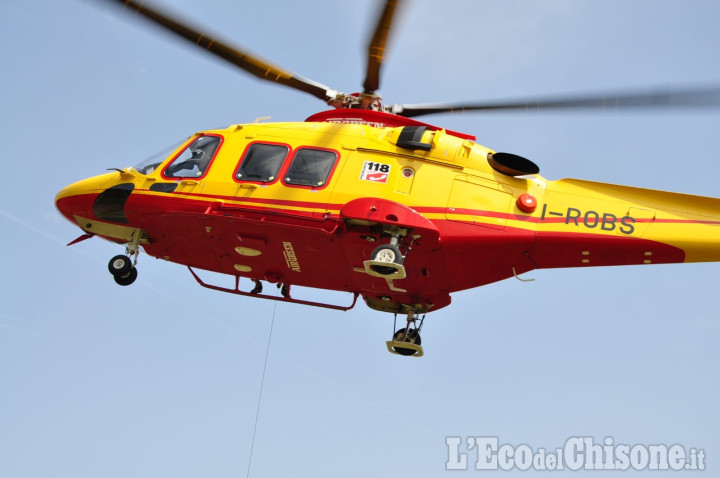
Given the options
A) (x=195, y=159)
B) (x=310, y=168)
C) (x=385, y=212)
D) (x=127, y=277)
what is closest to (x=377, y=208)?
(x=385, y=212)

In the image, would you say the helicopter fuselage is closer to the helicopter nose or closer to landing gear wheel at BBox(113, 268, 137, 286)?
the helicopter nose

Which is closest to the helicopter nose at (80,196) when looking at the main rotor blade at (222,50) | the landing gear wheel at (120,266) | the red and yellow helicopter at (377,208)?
Result: the red and yellow helicopter at (377,208)

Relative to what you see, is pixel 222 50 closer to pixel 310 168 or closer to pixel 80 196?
pixel 310 168

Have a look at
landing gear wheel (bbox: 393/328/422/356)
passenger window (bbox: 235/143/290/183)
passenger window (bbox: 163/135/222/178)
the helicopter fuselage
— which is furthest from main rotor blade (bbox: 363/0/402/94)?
landing gear wheel (bbox: 393/328/422/356)

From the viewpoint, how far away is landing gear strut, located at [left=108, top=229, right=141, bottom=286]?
647 inches

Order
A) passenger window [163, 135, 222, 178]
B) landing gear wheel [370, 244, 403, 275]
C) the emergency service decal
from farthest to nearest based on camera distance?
1. passenger window [163, 135, 222, 178]
2. the emergency service decal
3. landing gear wheel [370, 244, 403, 275]

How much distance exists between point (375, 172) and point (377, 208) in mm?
865

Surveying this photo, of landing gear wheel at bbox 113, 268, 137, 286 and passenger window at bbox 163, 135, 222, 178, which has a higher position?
passenger window at bbox 163, 135, 222, 178

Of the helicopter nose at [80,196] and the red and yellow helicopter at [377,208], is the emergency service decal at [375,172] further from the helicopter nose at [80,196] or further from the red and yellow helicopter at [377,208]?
the helicopter nose at [80,196]

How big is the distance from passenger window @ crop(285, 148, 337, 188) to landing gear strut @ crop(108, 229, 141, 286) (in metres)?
3.34

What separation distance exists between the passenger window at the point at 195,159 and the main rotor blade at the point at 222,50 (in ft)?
4.71

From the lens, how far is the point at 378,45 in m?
13.5

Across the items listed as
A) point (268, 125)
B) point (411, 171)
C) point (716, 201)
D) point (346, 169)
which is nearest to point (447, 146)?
point (411, 171)

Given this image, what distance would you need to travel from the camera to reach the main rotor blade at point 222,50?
14.6 meters
